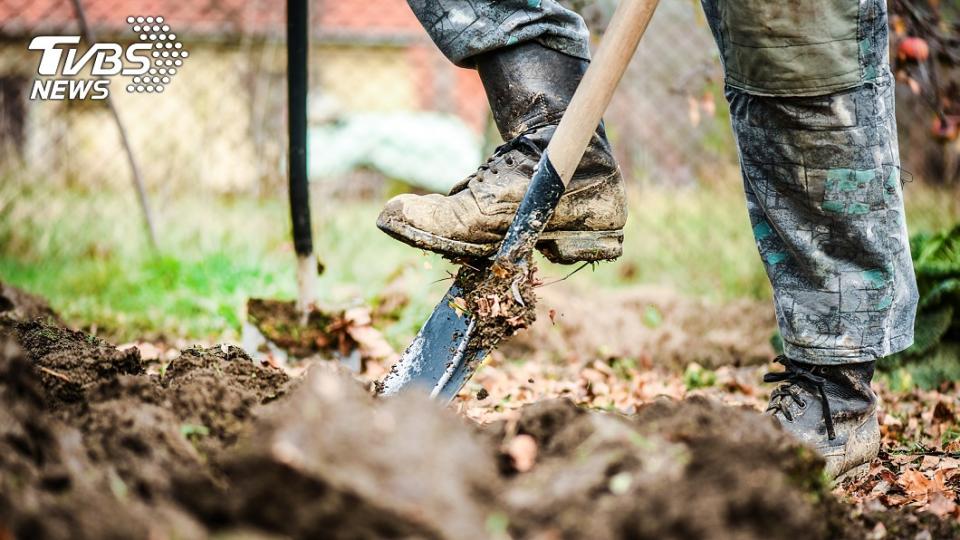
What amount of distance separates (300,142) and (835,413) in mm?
1919

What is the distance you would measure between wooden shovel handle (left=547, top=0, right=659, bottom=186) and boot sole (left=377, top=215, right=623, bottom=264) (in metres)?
0.22

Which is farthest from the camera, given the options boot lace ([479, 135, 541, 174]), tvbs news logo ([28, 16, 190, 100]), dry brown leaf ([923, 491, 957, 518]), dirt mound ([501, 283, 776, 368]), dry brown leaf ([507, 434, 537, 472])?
tvbs news logo ([28, 16, 190, 100])

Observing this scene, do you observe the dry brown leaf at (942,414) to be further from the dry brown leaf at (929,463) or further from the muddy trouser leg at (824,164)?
the muddy trouser leg at (824,164)

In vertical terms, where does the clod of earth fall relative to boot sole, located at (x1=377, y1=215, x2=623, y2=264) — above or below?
below

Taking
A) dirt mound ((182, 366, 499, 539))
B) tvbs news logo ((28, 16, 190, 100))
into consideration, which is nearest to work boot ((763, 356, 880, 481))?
dirt mound ((182, 366, 499, 539))

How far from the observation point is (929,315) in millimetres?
3301

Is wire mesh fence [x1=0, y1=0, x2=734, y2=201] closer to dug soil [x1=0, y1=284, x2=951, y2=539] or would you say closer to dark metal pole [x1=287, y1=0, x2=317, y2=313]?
dark metal pole [x1=287, y1=0, x2=317, y2=313]

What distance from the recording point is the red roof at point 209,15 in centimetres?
538

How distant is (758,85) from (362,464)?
133 cm

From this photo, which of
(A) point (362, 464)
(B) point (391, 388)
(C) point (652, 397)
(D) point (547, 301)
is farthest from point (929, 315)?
(A) point (362, 464)

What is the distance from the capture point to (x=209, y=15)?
7.02 m

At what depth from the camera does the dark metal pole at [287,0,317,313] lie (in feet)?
9.69

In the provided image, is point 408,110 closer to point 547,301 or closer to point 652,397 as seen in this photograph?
point 547,301

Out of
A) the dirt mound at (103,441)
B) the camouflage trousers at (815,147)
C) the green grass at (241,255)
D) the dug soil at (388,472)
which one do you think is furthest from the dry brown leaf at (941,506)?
the green grass at (241,255)
